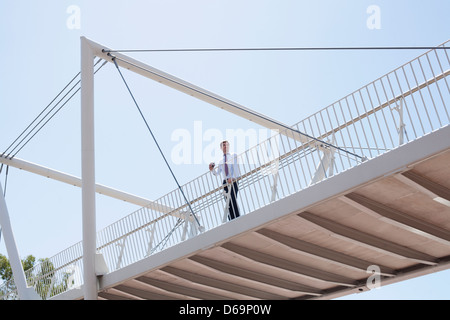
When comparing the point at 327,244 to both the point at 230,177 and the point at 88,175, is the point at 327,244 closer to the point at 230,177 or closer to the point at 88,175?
the point at 230,177

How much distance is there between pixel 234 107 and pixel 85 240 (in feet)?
23.2

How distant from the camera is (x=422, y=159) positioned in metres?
13.4

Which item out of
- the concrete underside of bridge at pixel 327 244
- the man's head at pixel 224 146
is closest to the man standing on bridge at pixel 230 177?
the man's head at pixel 224 146

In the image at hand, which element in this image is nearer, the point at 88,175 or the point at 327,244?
the point at 327,244

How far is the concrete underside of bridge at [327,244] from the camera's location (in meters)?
14.6

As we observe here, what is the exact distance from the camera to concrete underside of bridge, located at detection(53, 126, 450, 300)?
14609 mm

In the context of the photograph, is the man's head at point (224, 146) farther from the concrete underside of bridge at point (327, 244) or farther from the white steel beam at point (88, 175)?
the white steel beam at point (88, 175)

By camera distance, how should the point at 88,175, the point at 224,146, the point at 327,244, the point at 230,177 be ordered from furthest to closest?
the point at 88,175, the point at 224,146, the point at 327,244, the point at 230,177

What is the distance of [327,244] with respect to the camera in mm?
18719

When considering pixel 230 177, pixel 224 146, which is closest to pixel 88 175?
pixel 224 146

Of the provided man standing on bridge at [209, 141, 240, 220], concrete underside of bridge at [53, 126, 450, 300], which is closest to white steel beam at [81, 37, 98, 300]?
concrete underside of bridge at [53, 126, 450, 300]

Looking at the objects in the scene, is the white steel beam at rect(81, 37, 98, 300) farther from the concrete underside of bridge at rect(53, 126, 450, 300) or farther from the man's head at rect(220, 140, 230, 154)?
the man's head at rect(220, 140, 230, 154)
